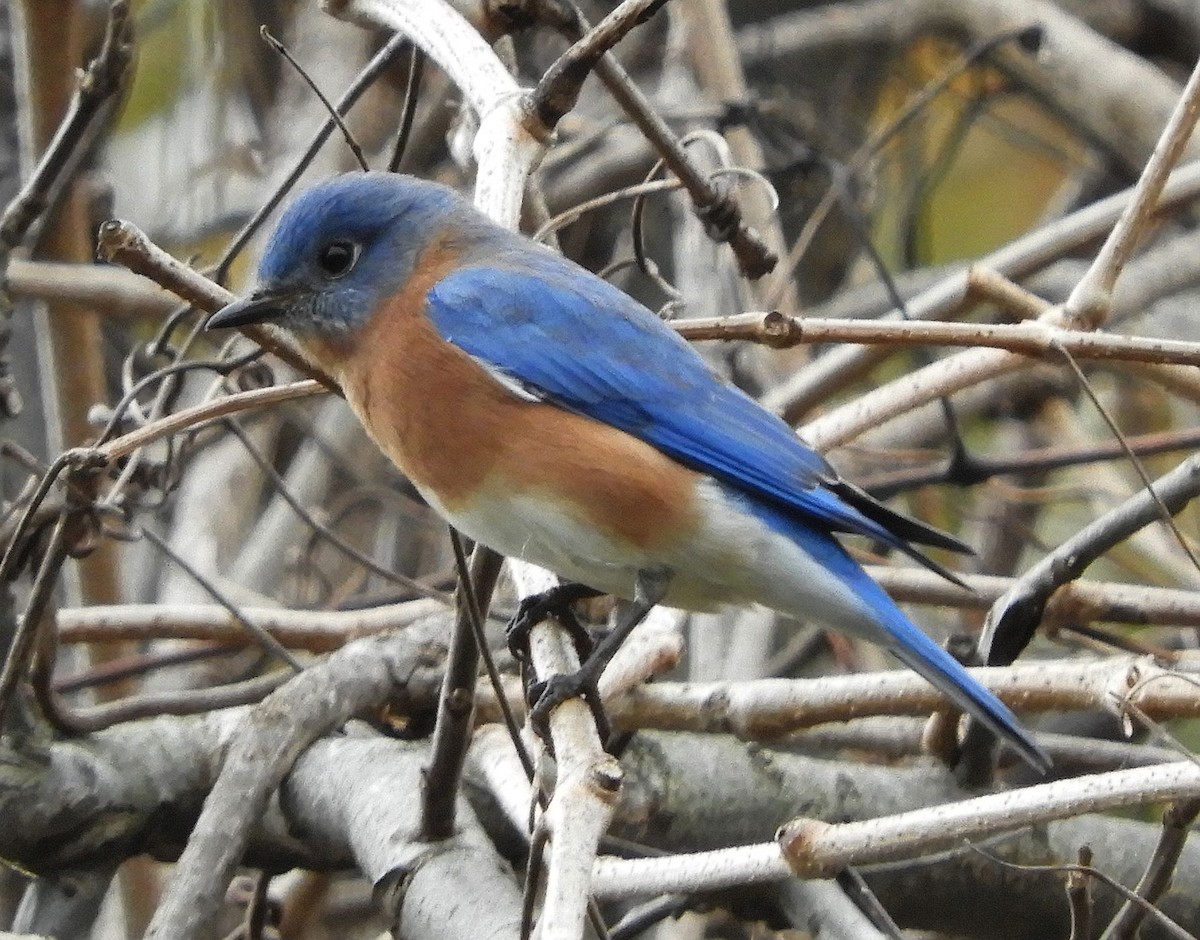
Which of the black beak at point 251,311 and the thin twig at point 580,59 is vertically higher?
the thin twig at point 580,59

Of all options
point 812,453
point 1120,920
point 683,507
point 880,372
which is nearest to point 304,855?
point 683,507

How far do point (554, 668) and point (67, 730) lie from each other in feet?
2.95

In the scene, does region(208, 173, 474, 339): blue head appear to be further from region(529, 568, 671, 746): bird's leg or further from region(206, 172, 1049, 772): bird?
region(529, 568, 671, 746): bird's leg

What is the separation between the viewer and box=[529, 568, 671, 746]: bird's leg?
213 cm

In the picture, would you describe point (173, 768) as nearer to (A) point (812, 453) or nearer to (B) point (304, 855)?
(B) point (304, 855)

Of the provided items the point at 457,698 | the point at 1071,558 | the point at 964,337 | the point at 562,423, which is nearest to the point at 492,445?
the point at 562,423

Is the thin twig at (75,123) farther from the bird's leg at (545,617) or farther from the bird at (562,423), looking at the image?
the bird's leg at (545,617)

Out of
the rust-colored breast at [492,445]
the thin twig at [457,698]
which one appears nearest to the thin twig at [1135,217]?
the rust-colored breast at [492,445]

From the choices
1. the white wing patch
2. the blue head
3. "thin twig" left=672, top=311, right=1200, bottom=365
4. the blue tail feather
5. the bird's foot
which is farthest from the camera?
the blue head

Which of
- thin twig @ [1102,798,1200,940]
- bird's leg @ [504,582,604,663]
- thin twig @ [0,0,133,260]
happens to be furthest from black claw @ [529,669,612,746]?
thin twig @ [0,0,133,260]

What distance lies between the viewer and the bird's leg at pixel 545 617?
257 cm

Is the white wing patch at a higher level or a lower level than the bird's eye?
lower

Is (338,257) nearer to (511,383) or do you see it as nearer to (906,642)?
(511,383)

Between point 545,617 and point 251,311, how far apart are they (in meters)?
0.71
